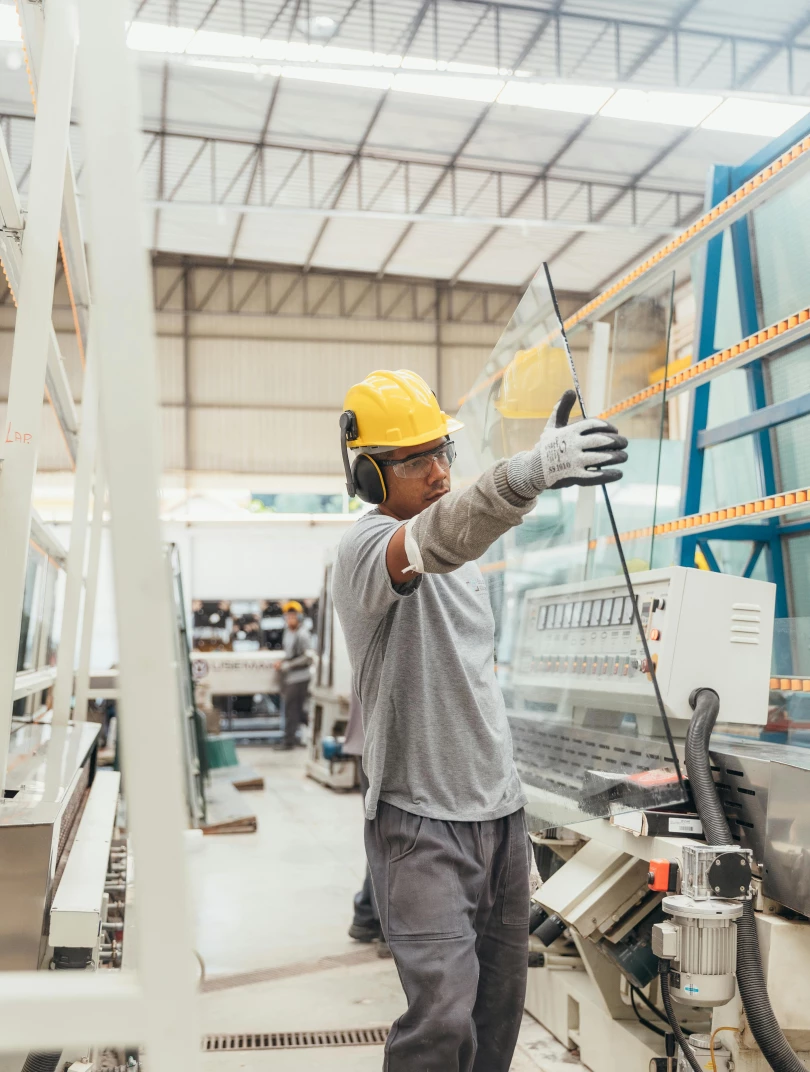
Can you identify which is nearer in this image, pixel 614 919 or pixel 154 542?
pixel 154 542

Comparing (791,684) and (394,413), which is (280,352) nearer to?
(791,684)

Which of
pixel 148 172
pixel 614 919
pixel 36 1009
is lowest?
pixel 614 919

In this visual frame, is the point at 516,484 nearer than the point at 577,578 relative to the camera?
Yes

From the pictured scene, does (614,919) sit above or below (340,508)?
below

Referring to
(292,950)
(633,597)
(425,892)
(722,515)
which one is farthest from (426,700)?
(292,950)

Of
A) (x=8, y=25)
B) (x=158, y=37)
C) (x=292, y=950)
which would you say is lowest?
(x=292, y=950)

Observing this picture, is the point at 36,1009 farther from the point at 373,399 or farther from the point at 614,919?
the point at 614,919

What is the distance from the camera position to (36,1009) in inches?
27.1

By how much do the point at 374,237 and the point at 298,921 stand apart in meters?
10.2

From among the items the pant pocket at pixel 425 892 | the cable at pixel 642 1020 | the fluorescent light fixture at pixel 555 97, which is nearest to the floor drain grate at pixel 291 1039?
the cable at pixel 642 1020

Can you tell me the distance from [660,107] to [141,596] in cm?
967

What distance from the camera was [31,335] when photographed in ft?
5.15

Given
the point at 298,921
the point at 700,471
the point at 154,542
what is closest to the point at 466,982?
the point at 154,542

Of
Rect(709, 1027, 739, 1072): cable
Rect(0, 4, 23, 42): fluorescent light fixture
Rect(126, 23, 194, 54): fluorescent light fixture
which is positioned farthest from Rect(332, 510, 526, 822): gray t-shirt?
Rect(126, 23, 194, 54): fluorescent light fixture
